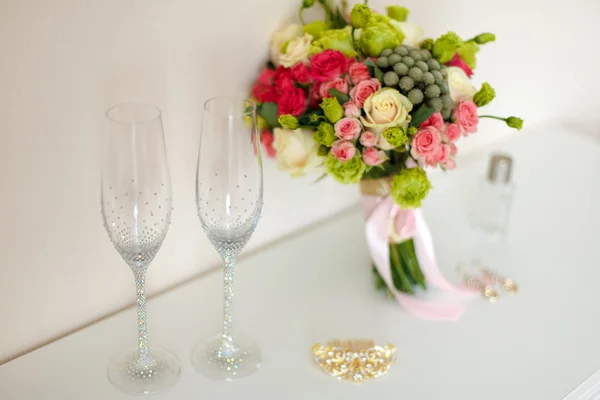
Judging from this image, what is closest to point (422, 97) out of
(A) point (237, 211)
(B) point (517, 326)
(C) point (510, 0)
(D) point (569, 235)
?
(A) point (237, 211)

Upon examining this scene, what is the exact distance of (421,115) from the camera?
92cm

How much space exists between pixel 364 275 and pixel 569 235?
1.38 ft

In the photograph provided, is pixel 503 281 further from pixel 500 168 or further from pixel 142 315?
pixel 142 315

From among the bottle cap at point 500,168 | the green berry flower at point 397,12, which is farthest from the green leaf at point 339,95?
the bottle cap at point 500,168

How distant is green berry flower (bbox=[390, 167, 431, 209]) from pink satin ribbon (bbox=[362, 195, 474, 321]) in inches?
3.4

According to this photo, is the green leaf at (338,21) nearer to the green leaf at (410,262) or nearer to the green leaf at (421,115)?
the green leaf at (421,115)

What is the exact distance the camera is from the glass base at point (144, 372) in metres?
0.92

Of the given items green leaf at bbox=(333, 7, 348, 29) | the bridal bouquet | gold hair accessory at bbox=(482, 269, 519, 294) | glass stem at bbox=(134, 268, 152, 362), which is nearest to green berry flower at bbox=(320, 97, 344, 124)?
the bridal bouquet

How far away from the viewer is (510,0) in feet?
4.79

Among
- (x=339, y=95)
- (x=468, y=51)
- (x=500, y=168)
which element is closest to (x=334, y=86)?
(x=339, y=95)

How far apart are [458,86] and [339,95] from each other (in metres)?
0.17

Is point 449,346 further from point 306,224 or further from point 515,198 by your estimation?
point 515,198

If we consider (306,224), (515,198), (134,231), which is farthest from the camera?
(515,198)

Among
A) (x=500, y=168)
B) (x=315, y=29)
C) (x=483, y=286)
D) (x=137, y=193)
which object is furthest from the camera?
(x=500, y=168)
